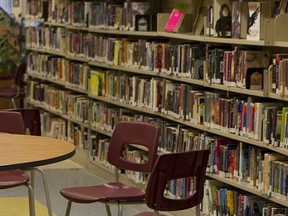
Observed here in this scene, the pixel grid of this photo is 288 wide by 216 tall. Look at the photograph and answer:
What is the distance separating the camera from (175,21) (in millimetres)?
6777

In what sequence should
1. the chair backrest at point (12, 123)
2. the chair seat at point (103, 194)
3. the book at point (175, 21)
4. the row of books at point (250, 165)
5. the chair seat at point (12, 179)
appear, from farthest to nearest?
the book at point (175, 21) < the chair backrest at point (12, 123) < the row of books at point (250, 165) < the chair seat at point (12, 179) < the chair seat at point (103, 194)

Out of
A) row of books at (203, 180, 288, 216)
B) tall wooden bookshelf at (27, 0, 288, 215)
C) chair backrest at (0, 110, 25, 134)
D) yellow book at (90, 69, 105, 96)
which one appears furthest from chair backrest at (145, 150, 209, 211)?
yellow book at (90, 69, 105, 96)

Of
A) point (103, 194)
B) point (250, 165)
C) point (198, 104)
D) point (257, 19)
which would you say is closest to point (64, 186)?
point (198, 104)

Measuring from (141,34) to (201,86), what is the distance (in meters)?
1.03

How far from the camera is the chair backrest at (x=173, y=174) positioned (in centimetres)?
442

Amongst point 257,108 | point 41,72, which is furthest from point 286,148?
point 41,72

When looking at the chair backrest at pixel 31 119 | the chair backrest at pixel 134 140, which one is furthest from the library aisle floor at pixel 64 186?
the chair backrest at pixel 134 140

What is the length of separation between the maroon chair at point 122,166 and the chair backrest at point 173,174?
1.57 ft

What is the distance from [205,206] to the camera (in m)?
6.25

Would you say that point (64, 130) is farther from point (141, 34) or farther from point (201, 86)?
point (201, 86)

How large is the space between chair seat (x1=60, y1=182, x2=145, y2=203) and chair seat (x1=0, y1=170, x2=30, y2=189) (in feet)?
1.08

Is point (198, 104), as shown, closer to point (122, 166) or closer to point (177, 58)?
point (177, 58)

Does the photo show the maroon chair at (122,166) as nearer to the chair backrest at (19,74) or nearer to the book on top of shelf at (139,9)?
the book on top of shelf at (139,9)

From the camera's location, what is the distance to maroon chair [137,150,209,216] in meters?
4.42
